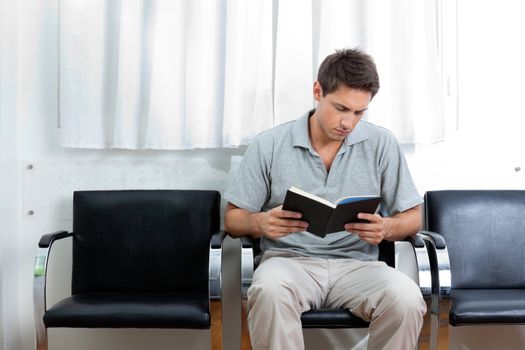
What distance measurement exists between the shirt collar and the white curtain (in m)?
0.31

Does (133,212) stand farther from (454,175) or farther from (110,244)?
(454,175)

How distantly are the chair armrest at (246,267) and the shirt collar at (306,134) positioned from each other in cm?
42

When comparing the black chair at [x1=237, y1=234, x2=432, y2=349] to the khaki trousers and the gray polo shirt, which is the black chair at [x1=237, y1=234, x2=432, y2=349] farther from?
the gray polo shirt

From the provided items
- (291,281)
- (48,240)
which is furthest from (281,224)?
(48,240)

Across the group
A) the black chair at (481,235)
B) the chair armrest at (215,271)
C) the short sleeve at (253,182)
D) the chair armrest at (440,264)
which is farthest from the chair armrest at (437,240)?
the chair armrest at (215,271)

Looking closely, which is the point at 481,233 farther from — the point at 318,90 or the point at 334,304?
the point at 318,90

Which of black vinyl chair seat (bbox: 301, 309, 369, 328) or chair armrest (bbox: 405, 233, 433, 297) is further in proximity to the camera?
chair armrest (bbox: 405, 233, 433, 297)

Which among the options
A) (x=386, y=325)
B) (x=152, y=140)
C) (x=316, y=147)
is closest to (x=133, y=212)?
(x=152, y=140)

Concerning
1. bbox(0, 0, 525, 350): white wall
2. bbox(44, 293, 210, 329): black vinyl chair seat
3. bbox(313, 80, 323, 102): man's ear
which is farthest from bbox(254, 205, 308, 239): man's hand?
bbox(0, 0, 525, 350): white wall

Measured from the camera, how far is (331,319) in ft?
6.68

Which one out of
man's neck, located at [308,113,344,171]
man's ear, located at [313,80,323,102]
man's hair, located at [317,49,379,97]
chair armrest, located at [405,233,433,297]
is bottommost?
chair armrest, located at [405,233,433,297]

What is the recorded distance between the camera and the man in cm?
201

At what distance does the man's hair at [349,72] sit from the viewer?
2.19m

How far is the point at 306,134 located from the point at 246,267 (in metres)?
0.56
